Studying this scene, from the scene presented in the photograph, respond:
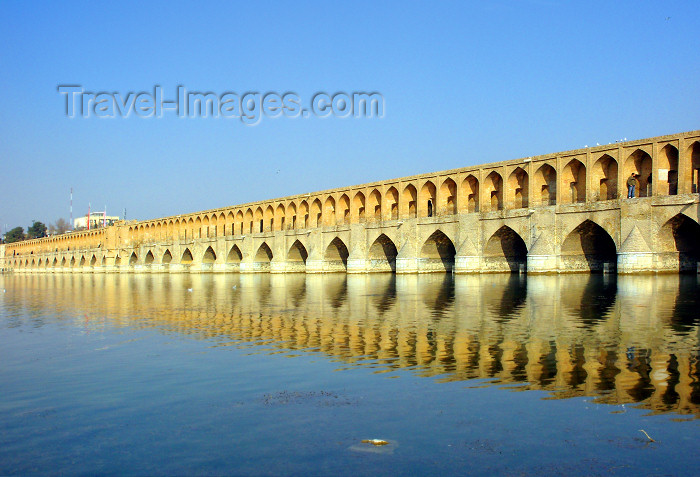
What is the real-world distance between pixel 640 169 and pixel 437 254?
12.0m

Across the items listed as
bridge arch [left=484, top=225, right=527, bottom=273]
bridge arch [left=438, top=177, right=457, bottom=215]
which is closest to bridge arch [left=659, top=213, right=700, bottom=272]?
bridge arch [left=484, top=225, right=527, bottom=273]

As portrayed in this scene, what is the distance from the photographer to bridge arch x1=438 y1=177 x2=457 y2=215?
3319 centimetres

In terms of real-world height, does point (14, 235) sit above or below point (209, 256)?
above

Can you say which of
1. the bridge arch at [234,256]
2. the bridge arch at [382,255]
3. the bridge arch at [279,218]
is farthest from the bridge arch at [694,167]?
the bridge arch at [234,256]

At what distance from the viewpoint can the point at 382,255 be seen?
37844 millimetres

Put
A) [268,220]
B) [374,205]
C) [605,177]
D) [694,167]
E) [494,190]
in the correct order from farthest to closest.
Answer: [268,220]
[374,205]
[494,190]
[605,177]
[694,167]

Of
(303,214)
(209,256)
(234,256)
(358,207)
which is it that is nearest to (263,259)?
(234,256)

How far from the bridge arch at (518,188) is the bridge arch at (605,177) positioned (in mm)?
3652

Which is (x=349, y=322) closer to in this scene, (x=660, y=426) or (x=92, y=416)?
(x=92, y=416)

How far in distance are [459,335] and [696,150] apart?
63.1 feet

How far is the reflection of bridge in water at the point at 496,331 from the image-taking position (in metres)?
6.18

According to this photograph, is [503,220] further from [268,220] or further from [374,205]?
[268,220]

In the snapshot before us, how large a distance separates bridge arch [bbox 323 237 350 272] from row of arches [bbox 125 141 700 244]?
1.43 metres

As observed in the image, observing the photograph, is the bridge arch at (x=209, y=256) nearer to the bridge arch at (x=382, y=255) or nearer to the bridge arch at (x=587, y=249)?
the bridge arch at (x=382, y=255)
